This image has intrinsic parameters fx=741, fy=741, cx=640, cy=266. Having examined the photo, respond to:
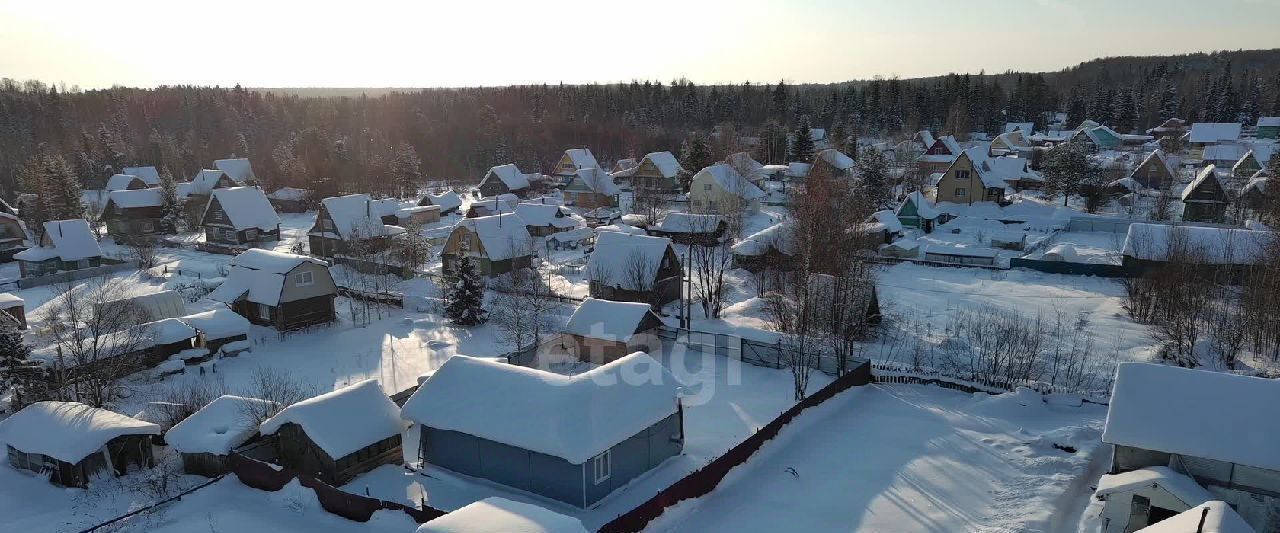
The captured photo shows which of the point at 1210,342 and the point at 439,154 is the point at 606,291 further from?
the point at 439,154

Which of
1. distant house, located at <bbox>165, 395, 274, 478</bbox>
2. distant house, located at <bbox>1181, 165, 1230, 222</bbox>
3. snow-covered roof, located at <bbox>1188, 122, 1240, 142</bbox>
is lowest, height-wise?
distant house, located at <bbox>165, 395, 274, 478</bbox>

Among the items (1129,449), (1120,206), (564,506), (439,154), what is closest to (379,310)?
(564,506)

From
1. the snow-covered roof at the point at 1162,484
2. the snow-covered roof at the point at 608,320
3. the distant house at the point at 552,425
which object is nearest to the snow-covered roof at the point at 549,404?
the distant house at the point at 552,425

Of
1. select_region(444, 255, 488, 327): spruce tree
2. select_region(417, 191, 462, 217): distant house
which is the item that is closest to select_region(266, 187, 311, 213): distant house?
select_region(417, 191, 462, 217): distant house

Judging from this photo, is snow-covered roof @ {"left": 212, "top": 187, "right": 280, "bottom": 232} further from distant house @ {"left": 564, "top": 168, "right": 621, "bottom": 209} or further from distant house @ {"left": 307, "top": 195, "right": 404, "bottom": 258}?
distant house @ {"left": 564, "top": 168, "right": 621, "bottom": 209}

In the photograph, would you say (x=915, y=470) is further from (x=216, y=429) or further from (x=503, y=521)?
(x=216, y=429)

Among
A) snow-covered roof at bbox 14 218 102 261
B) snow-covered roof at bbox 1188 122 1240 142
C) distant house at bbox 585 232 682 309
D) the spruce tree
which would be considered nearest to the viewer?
the spruce tree
